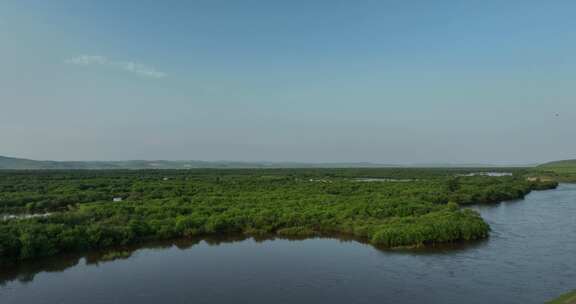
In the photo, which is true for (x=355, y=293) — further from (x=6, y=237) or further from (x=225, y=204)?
(x=225, y=204)

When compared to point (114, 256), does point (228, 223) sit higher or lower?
higher

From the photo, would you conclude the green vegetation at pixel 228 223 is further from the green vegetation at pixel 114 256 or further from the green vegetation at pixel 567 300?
the green vegetation at pixel 567 300

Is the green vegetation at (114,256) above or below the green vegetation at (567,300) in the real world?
below

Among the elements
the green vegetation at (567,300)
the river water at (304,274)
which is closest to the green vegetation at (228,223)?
the river water at (304,274)

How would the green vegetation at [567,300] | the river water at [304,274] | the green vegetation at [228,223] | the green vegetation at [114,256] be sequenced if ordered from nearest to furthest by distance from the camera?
1. the green vegetation at [567,300]
2. the river water at [304,274]
3. the green vegetation at [114,256]
4. the green vegetation at [228,223]

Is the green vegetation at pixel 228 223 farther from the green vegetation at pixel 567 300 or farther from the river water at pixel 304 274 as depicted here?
the green vegetation at pixel 567 300

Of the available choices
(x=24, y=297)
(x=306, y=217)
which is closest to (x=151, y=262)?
(x=24, y=297)

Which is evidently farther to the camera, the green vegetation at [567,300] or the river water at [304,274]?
the river water at [304,274]

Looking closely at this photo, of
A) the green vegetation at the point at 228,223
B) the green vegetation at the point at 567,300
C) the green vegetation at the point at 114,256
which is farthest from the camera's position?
the green vegetation at the point at 228,223

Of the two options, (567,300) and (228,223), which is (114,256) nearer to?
(228,223)

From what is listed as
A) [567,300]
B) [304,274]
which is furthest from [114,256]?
[567,300]
